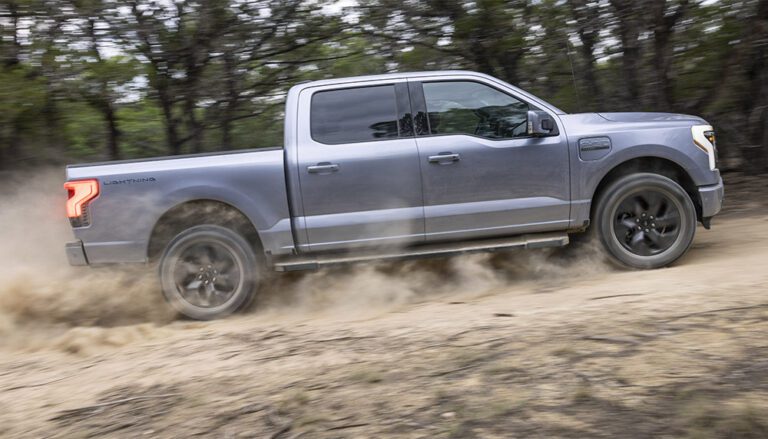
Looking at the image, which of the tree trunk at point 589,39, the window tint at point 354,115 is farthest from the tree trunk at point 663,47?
the window tint at point 354,115

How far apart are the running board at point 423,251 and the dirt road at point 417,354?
38cm

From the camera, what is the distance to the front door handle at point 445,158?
5.57m

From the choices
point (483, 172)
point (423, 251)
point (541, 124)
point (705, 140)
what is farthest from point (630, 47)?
point (423, 251)

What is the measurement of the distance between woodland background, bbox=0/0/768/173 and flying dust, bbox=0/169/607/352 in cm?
243

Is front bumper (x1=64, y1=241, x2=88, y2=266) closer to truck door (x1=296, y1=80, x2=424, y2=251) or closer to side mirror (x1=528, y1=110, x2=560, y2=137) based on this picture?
truck door (x1=296, y1=80, x2=424, y2=251)

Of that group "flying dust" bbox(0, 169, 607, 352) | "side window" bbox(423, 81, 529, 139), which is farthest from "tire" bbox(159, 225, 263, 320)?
"side window" bbox(423, 81, 529, 139)

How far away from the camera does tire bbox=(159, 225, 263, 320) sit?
219 inches

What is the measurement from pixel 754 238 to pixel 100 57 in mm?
7450

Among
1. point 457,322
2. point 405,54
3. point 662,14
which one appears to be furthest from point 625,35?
point 457,322

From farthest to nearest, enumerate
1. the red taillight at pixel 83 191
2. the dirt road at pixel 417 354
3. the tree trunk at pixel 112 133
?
the tree trunk at pixel 112 133 → the red taillight at pixel 83 191 → the dirt road at pixel 417 354

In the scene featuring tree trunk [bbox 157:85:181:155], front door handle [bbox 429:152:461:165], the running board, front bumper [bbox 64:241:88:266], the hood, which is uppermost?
tree trunk [bbox 157:85:181:155]

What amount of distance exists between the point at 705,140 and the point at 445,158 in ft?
7.28

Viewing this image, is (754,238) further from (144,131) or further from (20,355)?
(144,131)

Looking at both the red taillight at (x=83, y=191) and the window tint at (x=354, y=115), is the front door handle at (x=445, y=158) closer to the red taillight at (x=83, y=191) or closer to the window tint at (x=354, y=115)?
the window tint at (x=354, y=115)
